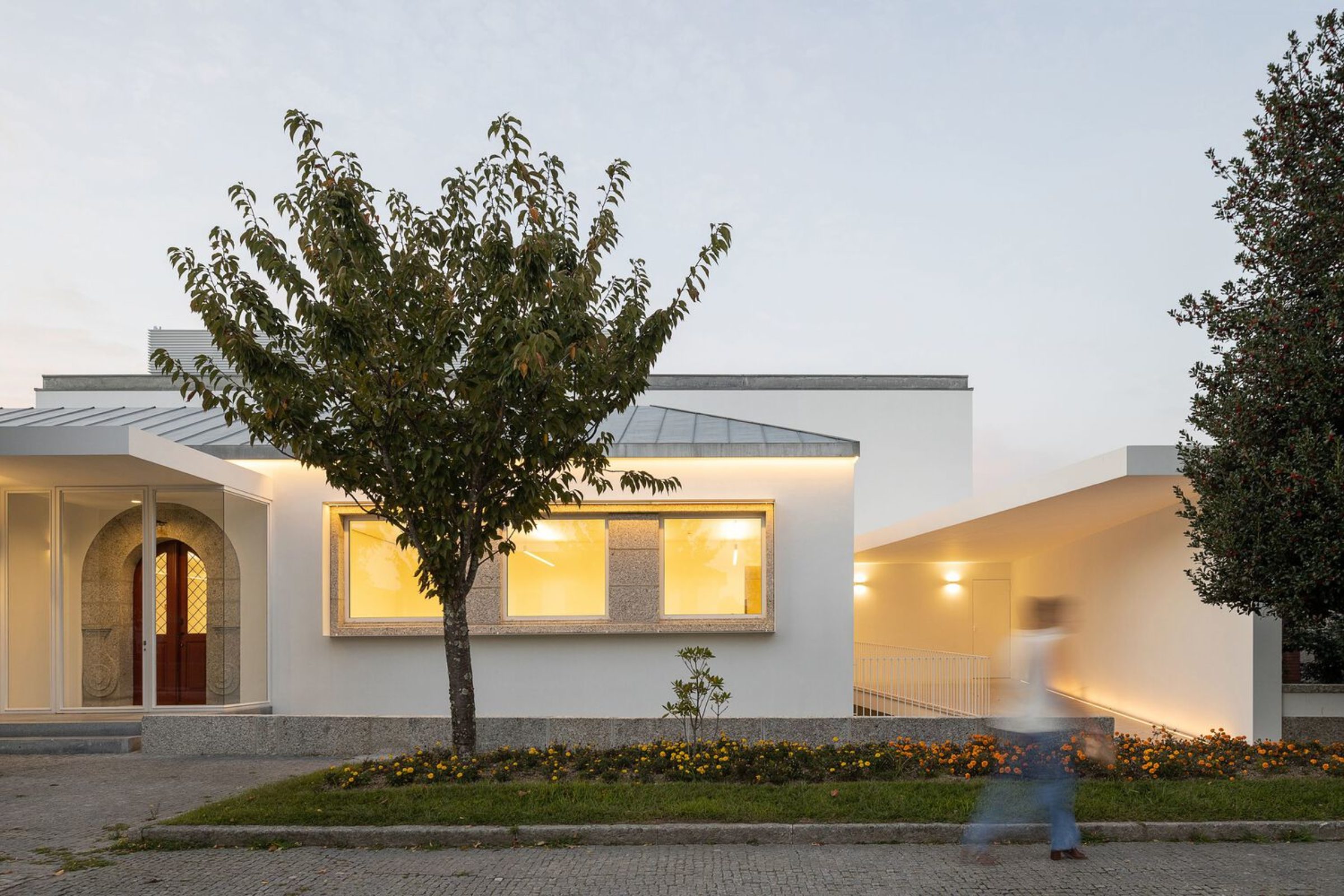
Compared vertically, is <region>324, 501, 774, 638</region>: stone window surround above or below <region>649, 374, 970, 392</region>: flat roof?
below

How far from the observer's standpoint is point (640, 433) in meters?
12.3

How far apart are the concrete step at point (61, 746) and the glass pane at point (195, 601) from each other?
37.5 inches

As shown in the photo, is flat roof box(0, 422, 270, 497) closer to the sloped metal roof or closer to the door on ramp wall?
the sloped metal roof

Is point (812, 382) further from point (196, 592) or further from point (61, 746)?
point (61, 746)

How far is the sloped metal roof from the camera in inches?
448

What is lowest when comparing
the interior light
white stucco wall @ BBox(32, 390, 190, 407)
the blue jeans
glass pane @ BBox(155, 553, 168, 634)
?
the blue jeans

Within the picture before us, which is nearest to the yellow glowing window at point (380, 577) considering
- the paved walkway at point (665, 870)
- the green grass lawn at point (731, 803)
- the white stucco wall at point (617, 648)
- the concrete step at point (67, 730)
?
the white stucco wall at point (617, 648)

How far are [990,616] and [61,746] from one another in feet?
58.4

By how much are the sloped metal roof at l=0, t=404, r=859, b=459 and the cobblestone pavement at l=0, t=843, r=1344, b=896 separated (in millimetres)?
5033

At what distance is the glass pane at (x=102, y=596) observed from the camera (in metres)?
11.5

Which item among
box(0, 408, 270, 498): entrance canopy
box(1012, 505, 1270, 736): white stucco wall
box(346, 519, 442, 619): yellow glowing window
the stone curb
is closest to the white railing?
box(1012, 505, 1270, 736): white stucco wall

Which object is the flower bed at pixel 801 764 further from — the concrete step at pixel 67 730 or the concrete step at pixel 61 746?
the concrete step at pixel 67 730

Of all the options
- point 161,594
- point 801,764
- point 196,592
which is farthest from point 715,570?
point 161,594

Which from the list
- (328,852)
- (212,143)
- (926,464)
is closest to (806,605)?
(328,852)
